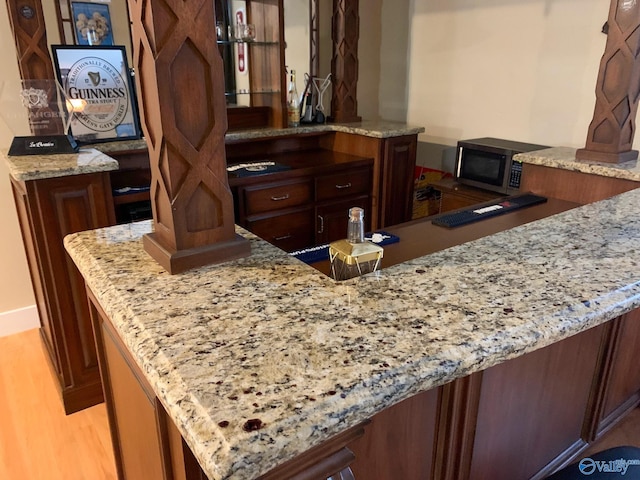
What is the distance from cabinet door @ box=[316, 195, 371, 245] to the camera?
10.3 feet

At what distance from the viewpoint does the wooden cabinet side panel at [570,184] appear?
2132 millimetres

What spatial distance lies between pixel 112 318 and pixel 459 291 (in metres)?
0.69

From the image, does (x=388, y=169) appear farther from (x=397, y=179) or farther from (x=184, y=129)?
(x=184, y=129)

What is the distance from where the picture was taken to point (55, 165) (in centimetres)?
A: 200

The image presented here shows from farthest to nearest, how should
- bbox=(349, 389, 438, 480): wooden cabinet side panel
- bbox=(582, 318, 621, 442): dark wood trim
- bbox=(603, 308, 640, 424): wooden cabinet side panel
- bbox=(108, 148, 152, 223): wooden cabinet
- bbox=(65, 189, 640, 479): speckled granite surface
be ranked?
bbox=(108, 148, 152, 223): wooden cabinet → bbox=(603, 308, 640, 424): wooden cabinet side panel → bbox=(582, 318, 621, 442): dark wood trim → bbox=(349, 389, 438, 480): wooden cabinet side panel → bbox=(65, 189, 640, 479): speckled granite surface

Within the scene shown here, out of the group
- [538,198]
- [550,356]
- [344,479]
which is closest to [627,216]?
[550,356]

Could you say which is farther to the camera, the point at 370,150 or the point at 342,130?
the point at 342,130

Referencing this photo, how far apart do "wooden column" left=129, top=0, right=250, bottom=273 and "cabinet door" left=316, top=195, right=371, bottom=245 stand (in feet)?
6.40

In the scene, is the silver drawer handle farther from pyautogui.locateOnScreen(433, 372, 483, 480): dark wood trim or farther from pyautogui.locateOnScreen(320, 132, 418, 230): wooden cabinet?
pyautogui.locateOnScreen(433, 372, 483, 480): dark wood trim

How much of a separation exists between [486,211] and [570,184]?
0.53 metres

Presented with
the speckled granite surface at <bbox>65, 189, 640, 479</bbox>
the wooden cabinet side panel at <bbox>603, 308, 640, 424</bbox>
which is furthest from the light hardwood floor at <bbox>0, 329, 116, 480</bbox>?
the wooden cabinet side panel at <bbox>603, 308, 640, 424</bbox>

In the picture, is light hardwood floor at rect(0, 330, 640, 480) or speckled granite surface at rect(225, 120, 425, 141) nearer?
light hardwood floor at rect(0, 330, 640, 480)

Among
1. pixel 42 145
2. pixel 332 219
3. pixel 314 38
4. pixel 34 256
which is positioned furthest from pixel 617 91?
pixel 34 256

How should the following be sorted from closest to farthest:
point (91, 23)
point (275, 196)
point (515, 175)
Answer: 1. point (91, 23)
2. point (275, 196)
3. point (515, 175)
